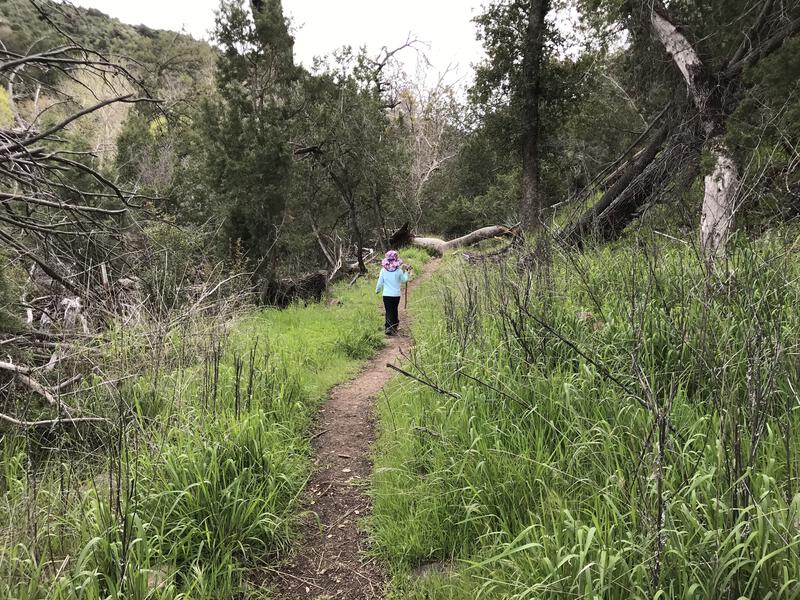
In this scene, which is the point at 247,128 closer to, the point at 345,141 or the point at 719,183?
the point at 345,141

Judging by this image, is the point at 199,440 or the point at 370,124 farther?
the point at 370,124

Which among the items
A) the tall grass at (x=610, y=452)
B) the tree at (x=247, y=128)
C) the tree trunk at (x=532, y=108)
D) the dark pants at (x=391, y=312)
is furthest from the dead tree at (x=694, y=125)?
the tree at (x=247, y=128)

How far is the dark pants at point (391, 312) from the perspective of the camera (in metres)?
7.86

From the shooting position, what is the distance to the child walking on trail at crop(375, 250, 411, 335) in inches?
306

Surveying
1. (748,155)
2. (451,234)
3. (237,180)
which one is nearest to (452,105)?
(451,234)

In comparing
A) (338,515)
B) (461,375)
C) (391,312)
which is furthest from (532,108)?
(338,515)

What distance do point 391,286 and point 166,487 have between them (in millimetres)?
5360

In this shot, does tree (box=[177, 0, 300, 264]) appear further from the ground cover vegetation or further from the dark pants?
the dark pants

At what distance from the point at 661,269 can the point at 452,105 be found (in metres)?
26.1

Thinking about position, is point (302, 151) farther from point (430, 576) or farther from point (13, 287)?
point (430, 576)

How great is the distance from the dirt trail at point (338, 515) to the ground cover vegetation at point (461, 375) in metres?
0.15

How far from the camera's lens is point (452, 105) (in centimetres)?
2750

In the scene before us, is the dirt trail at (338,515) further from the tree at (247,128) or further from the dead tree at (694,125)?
the tree at (247,128)

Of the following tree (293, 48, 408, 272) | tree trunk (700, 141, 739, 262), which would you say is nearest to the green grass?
tree trunk (700, 141, 739, 262)
